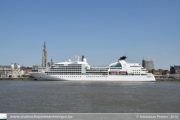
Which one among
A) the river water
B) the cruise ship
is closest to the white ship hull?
the cruise ship

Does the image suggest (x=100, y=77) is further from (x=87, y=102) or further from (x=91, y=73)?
(x=87, y=102)

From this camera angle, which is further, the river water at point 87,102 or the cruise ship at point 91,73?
the cruise ship at point 91,73

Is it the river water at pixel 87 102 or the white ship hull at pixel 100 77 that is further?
the white ship hull at pixel 100 77

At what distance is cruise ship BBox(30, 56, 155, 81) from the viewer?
6367cm

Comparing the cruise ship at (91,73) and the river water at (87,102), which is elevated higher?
the cruise ship at (91,73)

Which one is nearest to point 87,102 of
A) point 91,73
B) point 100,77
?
point 100,77

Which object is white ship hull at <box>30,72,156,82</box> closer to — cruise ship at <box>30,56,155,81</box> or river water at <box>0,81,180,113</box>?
cruise ship at <box>30,56,155,81</box>

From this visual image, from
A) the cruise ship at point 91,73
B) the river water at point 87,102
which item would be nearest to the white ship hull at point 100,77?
the cruise ship at point 91,73

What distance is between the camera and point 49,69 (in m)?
65.6

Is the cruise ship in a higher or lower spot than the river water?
higher

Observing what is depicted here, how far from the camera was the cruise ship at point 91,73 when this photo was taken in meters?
63.7

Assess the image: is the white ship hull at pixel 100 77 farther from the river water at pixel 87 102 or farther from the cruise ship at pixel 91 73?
the river water at pixel 87 102

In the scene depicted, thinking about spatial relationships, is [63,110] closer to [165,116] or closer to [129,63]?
[165,116]

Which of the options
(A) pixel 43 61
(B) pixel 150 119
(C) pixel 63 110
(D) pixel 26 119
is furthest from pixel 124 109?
(A) pixel 43 61
